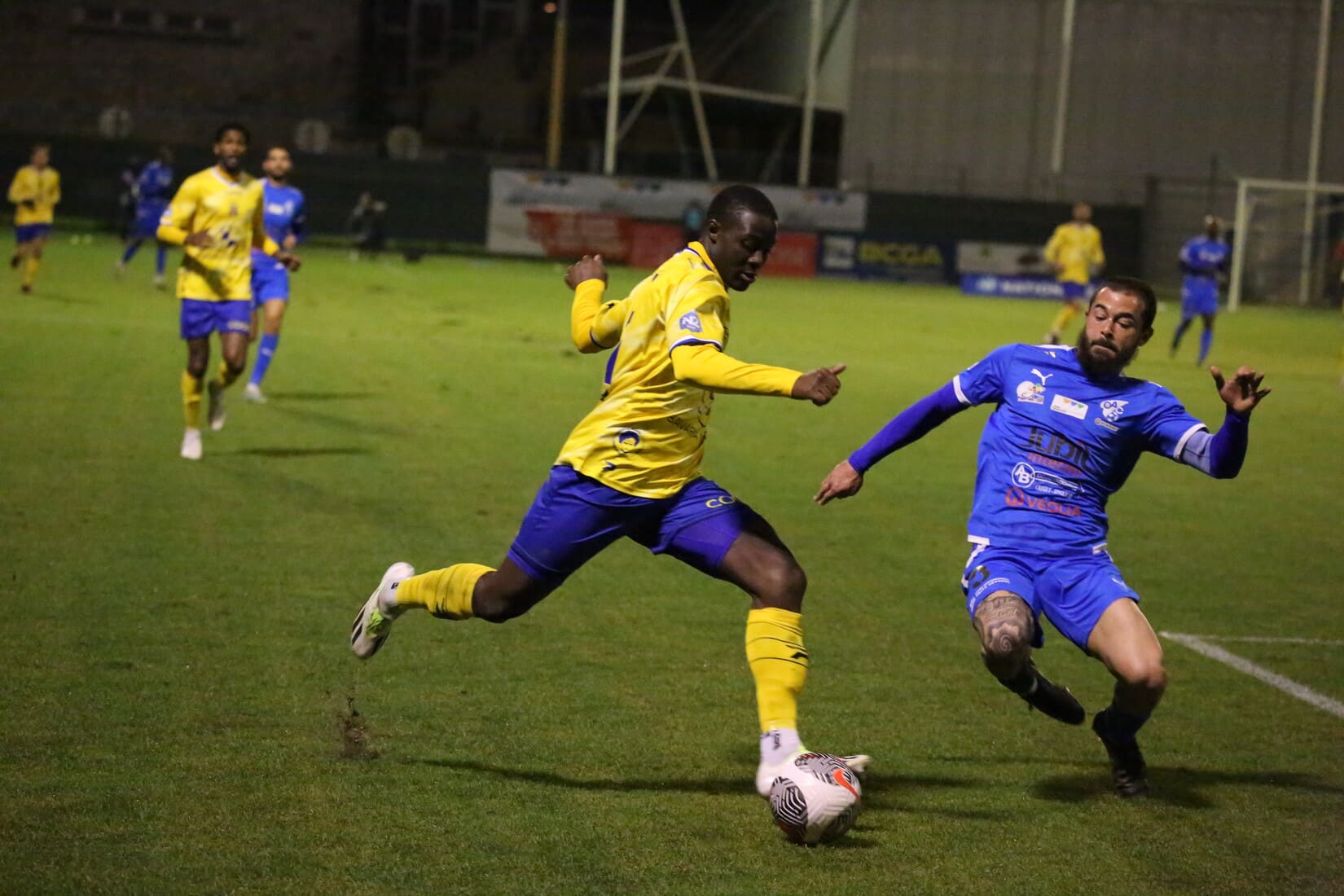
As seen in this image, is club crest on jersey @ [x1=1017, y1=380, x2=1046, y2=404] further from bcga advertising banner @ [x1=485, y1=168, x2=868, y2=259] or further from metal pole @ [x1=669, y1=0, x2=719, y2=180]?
metal pole @ [x1=669, y1=0, x2=719, y2=180]

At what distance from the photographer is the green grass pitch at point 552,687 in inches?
193

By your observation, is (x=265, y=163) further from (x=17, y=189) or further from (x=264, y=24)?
(x=264, y=24)

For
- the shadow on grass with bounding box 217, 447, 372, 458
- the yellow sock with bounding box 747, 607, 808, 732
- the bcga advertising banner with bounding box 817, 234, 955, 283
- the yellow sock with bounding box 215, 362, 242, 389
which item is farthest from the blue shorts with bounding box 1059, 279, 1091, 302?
the yellow sock with bounding box 747, 607, 808, 732

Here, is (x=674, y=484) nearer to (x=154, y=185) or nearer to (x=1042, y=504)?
(x=1042, y=504)

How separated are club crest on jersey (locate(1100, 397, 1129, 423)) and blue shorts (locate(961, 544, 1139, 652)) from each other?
18.4 inches

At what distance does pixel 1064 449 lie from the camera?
5.82 meters

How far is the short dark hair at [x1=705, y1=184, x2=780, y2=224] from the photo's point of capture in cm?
535

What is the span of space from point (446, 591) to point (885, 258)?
37.3 m

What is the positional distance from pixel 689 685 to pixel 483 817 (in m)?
1.87

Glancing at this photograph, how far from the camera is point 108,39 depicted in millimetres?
50219

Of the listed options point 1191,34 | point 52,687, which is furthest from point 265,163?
point 1191,34

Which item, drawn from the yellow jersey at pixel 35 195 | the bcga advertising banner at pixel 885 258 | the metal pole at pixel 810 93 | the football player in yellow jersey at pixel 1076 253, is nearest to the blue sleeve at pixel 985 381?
the yellow jersey at pixel 35 195

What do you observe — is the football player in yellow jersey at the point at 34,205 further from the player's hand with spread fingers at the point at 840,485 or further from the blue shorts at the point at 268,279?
the player's hand with spread fingers at the point at 840,485

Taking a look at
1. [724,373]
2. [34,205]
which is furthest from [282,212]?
[724,373]
